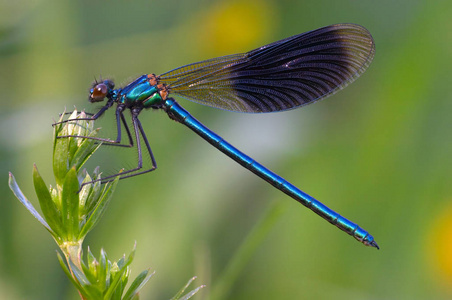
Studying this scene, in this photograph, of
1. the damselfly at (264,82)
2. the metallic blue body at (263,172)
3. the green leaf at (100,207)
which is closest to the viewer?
the green leaf at (100,207)

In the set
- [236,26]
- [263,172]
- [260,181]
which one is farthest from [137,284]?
[236,26]

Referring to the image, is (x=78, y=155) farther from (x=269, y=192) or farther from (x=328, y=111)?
(x=328, y=111)

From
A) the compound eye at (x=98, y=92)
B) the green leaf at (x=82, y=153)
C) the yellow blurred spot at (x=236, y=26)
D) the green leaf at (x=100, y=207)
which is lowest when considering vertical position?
the green leaf at (x=100, y=207)

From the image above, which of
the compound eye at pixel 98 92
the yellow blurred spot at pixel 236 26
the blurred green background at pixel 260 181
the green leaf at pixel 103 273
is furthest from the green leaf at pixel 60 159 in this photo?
the yellow blurred spot at pixel 236 26

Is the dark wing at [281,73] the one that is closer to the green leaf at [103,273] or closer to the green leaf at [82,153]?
the green leaf at [82,153]

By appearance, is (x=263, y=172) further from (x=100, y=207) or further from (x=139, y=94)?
(x=100, y=207)

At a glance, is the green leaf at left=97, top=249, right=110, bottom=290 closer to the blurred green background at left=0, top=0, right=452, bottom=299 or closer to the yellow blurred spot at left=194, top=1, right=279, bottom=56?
the blurred green background at left=0, top=0, right=452, bottom=299

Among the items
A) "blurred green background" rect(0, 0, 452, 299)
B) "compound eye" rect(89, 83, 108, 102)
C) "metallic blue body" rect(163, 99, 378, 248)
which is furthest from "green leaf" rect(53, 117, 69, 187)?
"metallic blue body" rect(163, 99, 378, 248)

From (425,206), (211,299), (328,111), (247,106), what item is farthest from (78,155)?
(328,111)
